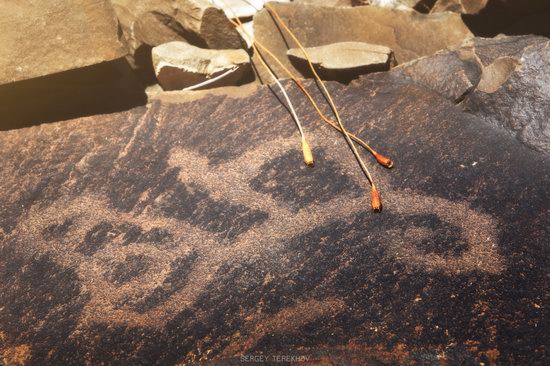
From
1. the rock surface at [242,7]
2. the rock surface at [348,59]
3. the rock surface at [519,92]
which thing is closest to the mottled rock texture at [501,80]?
the rock surface at [519,92]

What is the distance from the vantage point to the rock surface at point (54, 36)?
6.90ft

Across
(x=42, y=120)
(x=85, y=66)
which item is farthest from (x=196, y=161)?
(x=42, y=120)

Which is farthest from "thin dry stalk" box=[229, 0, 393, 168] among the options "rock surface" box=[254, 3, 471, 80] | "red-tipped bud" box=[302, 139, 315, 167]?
"red-tipped bud" box=[302, 139, 315, 167]

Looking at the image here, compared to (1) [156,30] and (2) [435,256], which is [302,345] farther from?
(1) [156,30]

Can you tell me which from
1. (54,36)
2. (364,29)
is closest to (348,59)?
(364,29)

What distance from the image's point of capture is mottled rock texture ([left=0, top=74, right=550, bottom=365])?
145cm

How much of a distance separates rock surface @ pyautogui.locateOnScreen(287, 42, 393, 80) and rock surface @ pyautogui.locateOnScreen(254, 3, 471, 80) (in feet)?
0.84

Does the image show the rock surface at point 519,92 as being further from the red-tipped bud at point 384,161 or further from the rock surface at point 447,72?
the red-tipped bud at point 384,161

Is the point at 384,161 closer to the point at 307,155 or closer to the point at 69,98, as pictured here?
the point at 307,155

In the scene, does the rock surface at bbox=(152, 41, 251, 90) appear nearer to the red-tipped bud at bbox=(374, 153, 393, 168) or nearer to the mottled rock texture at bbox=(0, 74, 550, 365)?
the mottled rock texture at bbox=(0, 74, 550, 365)

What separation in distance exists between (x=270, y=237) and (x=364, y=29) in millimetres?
1606

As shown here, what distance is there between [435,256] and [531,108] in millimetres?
838

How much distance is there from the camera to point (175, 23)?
102 inches

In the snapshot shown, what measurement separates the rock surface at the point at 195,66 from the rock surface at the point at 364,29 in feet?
0.74
